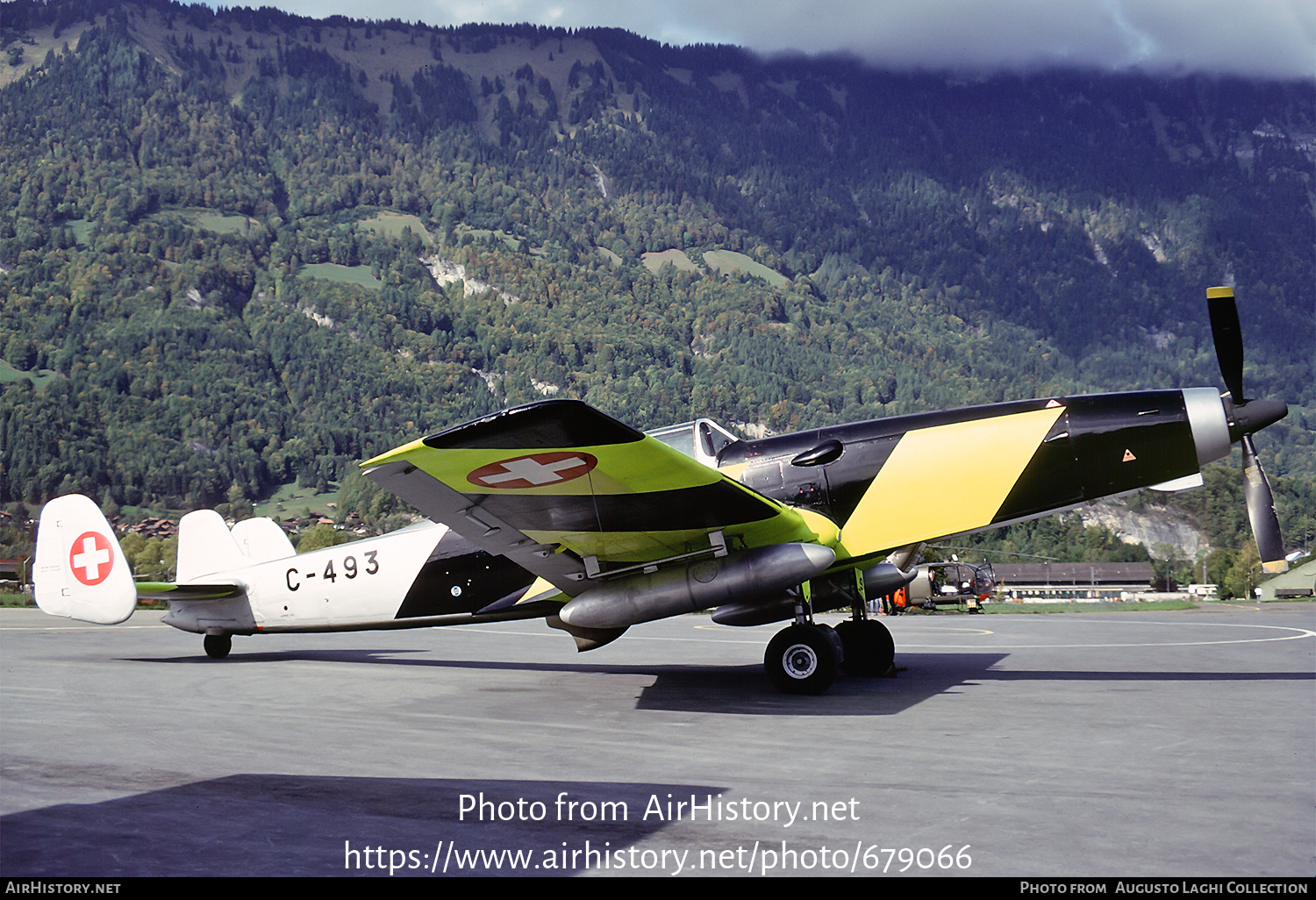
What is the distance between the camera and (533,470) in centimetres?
848

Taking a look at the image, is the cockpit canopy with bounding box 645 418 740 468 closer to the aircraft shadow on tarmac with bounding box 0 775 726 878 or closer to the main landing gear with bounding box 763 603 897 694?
the main landing gear with bounding box 763 603 897 694

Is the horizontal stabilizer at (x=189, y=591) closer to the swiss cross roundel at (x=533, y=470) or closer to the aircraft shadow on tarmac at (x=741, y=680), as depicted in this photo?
the aircraft shadow on tarmac at (x=741, y=680)

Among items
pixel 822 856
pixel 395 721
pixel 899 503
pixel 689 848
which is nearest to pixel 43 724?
pixel 395 721

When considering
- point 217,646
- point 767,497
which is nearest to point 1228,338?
point 767,497

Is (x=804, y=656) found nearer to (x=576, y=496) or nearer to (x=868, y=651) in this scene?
(x=868, y=651)

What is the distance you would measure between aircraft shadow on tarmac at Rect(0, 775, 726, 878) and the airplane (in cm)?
267

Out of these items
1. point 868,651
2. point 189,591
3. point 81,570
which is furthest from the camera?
point 189,591

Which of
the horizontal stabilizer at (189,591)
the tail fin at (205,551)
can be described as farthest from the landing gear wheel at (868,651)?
the tail fin at (205,551)

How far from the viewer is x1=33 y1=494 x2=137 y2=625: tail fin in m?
14.3

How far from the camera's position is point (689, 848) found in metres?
4.62

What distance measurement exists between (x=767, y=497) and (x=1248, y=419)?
481 centimetres

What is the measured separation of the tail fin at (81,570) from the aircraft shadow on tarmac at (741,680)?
1315 mm
